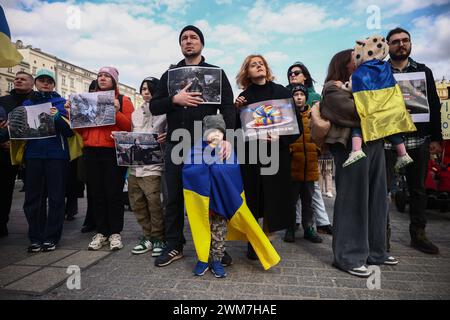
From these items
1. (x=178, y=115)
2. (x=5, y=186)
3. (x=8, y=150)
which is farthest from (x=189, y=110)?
(x=5, y=186)

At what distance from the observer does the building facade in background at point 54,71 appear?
34.8 metres

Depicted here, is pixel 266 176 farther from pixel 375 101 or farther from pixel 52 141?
pixel 52 141

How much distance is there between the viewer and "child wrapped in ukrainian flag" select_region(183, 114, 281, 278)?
2.54 m

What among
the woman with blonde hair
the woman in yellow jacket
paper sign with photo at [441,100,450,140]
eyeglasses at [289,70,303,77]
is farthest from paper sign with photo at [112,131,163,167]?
paper sign with photo at [441,100,450,140]

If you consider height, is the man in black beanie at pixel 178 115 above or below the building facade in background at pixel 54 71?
below

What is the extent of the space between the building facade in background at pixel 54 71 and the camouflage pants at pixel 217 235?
37.6 metres

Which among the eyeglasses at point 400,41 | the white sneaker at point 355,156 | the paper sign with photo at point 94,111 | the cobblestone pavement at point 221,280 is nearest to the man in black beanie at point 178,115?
the cobblestone pavement at point 221,280

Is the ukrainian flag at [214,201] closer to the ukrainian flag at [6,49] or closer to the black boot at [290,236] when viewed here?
the black boot at [290,236]

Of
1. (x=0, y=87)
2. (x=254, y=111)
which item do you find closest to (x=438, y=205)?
(x=254, y=111)

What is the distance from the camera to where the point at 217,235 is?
266 centimetres

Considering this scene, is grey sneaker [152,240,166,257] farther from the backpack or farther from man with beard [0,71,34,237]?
man with beard [0,71,34,237]

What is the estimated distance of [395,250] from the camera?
325 cm

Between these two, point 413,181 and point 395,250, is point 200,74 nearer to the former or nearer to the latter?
point 413,181

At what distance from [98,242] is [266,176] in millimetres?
2225
